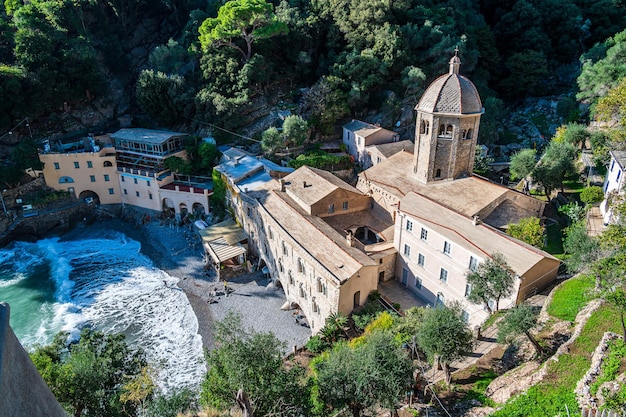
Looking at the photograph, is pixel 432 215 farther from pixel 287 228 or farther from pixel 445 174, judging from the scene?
pixel 287 228

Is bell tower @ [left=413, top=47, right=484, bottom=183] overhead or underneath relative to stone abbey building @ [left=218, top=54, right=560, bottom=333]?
overhead

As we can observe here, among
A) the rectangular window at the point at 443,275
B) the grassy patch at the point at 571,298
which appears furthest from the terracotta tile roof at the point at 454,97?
the grassy patch at the point at 571,298

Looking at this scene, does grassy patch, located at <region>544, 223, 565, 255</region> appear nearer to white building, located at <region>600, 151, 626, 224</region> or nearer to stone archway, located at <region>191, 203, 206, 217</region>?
white building, located at <region>600, 151, 626, 224</region>

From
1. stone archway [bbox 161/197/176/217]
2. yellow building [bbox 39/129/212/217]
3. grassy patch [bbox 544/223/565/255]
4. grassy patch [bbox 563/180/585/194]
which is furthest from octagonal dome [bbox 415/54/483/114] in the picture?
stone archway [bbox 161/197/176/217]

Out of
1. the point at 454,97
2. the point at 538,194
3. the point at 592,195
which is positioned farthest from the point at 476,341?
the point at 538,194

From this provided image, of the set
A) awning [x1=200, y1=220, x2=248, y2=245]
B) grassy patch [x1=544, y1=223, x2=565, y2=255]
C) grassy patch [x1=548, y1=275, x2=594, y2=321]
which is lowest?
awning [x1=200, y1=220, x2=248, y2=245]
